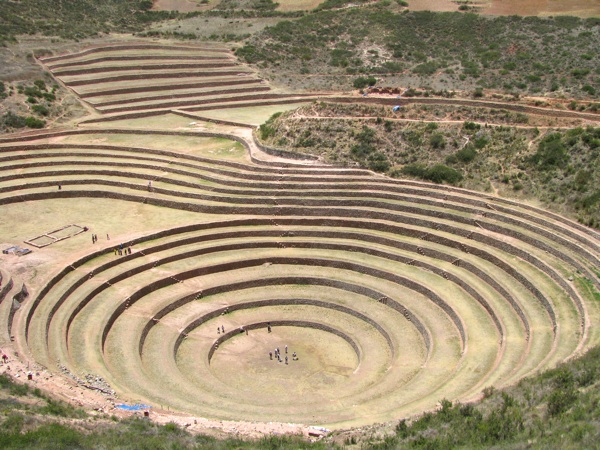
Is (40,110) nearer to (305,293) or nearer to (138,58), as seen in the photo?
(138,58)

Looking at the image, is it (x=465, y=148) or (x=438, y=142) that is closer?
(x=465, y=148)

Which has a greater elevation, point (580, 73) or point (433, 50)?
point (433, 50)

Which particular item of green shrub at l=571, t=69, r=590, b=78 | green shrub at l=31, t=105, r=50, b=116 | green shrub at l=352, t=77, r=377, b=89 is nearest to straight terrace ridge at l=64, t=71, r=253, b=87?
green shrub at l=31, t=105, r=50, b=116

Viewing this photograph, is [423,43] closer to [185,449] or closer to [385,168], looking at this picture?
[385,168]

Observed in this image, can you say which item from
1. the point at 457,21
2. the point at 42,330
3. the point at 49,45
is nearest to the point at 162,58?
the point at 49,45

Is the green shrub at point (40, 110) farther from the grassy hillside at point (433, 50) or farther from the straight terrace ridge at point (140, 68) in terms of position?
the grassy hillside at point (433, 50)

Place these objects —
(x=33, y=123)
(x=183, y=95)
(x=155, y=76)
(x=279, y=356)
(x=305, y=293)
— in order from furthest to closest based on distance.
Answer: (x=155, y=76)
(x=183, y=95)
(x=33, y=123)
(x=305, y=293)
(x=279, y=356)

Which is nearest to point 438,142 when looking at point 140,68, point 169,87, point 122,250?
point 122,250

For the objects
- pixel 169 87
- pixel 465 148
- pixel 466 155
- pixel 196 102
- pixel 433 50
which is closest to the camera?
pixel 466 155
